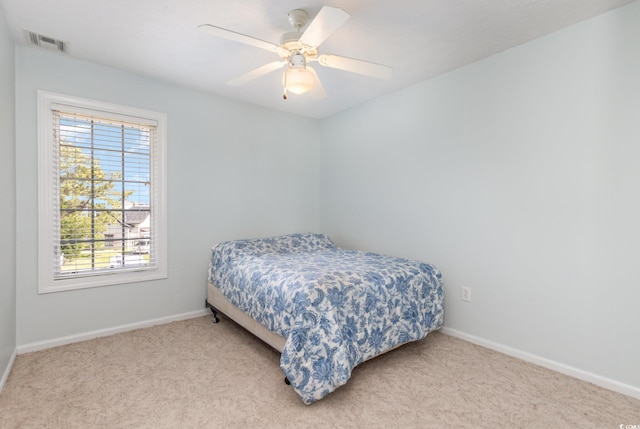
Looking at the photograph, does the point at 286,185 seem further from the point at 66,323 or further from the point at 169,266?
the point at 66,323

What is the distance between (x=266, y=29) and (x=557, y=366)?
10.3ft

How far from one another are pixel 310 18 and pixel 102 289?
281 cm

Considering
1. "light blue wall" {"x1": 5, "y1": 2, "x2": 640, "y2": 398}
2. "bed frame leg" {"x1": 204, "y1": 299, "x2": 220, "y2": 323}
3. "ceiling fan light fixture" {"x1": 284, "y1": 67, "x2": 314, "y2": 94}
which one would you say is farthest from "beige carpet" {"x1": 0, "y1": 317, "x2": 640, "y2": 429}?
"ceiling fan light fixture" {"x1": 284, "y1": 67, "x2": 314, "y2": 94}

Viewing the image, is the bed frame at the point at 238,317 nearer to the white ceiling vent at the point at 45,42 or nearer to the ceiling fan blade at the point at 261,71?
the ceiling fan blade at the point at 261,71

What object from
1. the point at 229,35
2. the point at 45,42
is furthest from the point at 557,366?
the point at 45,42

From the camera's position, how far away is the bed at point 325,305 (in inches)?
73.7

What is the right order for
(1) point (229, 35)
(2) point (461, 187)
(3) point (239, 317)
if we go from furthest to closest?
(2) point (461, 187)
(3) point (239, 317)
(1) point (229, 35)

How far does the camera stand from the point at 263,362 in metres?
2.39

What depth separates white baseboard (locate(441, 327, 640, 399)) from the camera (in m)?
1.98

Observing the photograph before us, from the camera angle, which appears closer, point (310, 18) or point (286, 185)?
point (310, 18)

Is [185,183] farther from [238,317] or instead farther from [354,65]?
[354,65]

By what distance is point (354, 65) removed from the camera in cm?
206

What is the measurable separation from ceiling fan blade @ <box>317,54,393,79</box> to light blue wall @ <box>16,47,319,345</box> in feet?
6.07

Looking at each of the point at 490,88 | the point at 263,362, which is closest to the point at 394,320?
the point at 263,362
